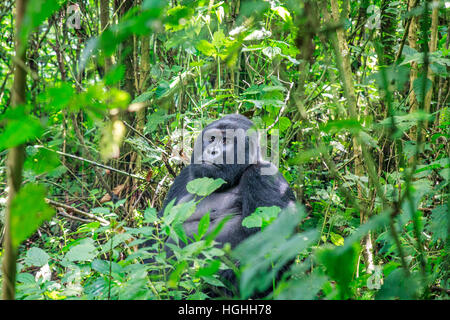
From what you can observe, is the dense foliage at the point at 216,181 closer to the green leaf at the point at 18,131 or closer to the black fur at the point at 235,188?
the green leaf at the point at 18,131

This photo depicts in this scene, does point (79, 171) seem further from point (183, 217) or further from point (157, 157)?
point (183, 217)

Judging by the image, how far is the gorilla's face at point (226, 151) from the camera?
96.1 inches

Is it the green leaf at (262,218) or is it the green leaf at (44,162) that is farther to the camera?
the green leaf at (262,218)

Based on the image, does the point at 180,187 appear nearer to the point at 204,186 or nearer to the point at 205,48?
the point at 205,48

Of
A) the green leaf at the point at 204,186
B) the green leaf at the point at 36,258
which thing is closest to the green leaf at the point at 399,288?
the green leaf at the point at 204,186

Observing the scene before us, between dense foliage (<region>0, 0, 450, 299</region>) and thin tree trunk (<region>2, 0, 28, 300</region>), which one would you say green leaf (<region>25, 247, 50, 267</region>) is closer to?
dense foliage (<region>0, 0, 450, 299</region>)

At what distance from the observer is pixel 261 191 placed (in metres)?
2.35

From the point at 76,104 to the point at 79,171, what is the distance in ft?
13.6

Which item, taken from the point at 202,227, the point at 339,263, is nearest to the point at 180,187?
the point at 202,227

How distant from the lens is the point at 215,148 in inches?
96.5

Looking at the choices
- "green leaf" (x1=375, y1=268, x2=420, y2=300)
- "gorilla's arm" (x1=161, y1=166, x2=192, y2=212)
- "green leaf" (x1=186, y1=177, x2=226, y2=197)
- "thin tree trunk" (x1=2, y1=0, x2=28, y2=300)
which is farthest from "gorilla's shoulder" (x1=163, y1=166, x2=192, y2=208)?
"thin tree trunk" (x1=2, y1=0, x2=28, y2=300)

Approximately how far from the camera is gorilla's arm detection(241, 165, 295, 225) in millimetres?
2324
